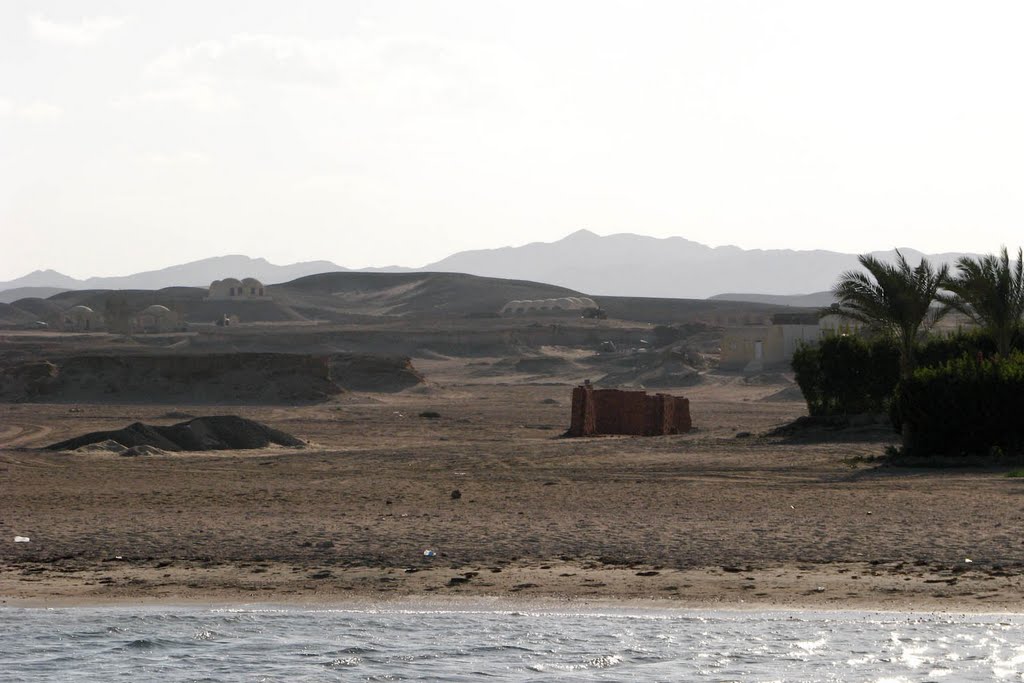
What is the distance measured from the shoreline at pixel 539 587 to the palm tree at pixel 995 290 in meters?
12.5

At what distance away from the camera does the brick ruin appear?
3044 cm

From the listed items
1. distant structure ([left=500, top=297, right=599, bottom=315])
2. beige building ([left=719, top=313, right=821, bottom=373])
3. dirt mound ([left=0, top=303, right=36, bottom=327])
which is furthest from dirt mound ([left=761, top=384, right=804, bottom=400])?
dirt mound ([left=0, top=303, right=36, bottom=327])

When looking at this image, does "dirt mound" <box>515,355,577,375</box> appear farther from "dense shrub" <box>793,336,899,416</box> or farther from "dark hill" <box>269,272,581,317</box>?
"dark hill" <box>269,272,581,317</box>

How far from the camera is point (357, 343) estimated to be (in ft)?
296

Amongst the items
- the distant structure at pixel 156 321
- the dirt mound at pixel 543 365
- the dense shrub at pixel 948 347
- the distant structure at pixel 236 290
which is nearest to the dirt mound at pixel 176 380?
the dirt mound at pixel 543 365

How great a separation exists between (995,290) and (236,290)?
417 feet

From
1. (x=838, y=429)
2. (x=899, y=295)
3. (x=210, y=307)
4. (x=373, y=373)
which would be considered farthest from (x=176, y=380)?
(x=210, y=307)

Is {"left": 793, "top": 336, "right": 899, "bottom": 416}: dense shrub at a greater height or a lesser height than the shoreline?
greater

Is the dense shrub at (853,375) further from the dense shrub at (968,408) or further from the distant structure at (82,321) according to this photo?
the distant structure at (82,321)

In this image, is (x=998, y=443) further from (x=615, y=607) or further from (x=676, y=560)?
(x=615, y=607)

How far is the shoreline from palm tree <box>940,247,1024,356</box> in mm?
12539

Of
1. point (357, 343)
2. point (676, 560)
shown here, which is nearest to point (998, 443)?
point (676, 560)

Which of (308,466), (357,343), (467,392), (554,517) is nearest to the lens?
(554,517)

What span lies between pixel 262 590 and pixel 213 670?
5.74 ft
